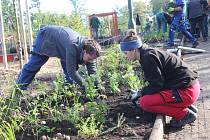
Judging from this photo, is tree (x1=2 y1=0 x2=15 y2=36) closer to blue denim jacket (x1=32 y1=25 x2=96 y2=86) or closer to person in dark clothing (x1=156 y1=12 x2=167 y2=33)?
person in dark clothing (x1=156 y1=12 x2=167 y2=33)

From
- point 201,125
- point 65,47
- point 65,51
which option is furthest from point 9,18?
point 201,125

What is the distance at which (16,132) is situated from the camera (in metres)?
4.97

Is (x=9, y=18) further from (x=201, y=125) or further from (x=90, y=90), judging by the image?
(x=201, y=125)

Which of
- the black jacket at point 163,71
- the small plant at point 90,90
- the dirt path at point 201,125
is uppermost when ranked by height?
the black jacket at point 163,71

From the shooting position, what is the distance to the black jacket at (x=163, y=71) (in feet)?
17.3

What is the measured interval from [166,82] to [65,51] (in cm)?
182

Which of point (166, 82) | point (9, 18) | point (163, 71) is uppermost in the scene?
point (9, 18)

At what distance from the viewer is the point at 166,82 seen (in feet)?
18.0

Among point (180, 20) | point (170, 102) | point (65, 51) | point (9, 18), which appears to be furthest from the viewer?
point (9, 18)

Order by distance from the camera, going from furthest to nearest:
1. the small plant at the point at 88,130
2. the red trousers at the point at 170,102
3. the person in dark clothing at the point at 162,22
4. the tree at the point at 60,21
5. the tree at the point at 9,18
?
the person in dark clothing at the point at 162,22 < the tree at the point at 9,18 < the tree at the point at 60,21 < the red trousers at the point at 170,102 < the small plant at the point at 88,130

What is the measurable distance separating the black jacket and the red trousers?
0.08 metres

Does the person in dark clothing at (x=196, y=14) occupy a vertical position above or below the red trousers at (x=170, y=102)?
above

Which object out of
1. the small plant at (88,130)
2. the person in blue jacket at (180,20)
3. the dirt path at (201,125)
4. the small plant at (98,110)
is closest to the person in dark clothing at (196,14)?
the person in blue jacket at (180,20)

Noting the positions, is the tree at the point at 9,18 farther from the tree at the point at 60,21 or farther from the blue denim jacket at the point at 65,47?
the blue denim jacket at the point at 65,47
